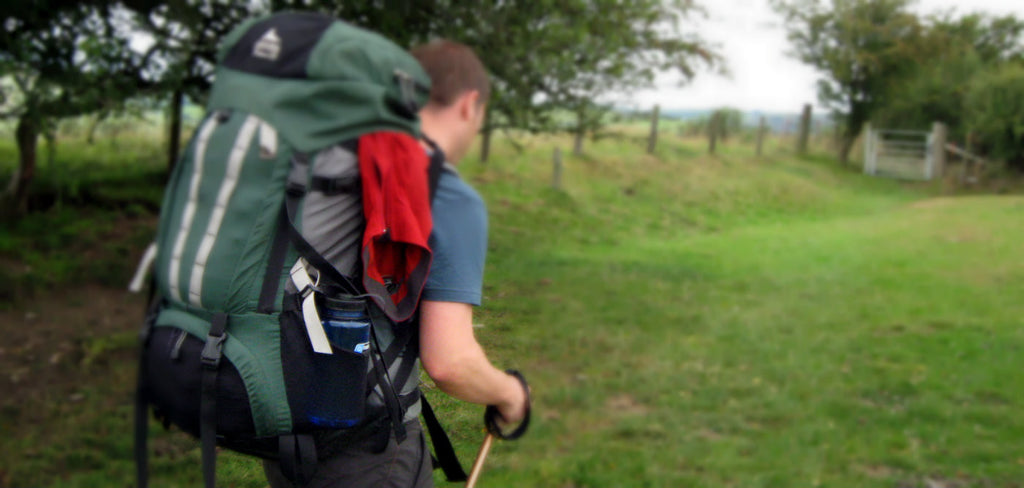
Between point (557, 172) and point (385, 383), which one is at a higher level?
point (385, 383)

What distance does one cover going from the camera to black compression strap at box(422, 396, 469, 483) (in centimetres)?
169

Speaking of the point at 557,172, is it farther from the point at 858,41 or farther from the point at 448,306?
the point at 448,306

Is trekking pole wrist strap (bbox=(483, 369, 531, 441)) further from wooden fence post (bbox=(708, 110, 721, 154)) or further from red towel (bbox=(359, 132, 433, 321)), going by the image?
wooden fence post (bbox=(708, 110, 721, 154))

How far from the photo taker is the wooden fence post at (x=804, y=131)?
24.3 metres

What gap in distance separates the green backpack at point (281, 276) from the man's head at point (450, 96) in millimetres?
115

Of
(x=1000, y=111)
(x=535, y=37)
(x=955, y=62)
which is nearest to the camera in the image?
(x=535, y=37)

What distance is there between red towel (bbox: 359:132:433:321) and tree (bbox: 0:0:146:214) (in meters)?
5.61

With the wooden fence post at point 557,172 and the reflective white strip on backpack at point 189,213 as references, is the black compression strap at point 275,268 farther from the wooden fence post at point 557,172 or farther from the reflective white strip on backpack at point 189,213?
the wooden fence post at point 557,172

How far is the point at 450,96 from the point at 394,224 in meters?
0.39

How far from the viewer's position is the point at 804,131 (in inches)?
961

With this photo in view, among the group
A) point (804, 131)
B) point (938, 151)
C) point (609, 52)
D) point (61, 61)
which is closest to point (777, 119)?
point (804, 131)

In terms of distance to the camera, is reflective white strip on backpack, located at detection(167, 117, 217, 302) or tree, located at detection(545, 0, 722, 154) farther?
tree, located at detection(545, 0, 722, 154)

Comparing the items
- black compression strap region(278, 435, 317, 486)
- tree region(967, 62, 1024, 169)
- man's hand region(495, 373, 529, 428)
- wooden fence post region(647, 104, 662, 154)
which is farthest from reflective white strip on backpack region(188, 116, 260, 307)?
wooden fence post region(647, 104, 662, 154)

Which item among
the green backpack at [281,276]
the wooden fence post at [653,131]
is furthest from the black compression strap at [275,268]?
the wooden fence post at [653,131]
